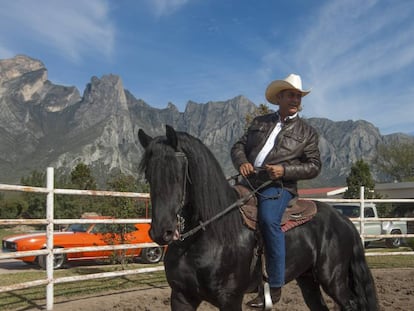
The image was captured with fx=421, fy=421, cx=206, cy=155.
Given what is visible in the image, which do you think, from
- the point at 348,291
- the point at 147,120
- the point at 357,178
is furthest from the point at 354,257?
the point at 147,120

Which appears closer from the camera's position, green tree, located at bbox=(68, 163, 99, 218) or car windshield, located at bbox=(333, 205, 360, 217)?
car windshield, located at bbox=(333, 205, 360, 217)

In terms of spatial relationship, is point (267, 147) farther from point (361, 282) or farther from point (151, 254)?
point (151, 254)

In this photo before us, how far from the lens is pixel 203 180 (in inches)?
119

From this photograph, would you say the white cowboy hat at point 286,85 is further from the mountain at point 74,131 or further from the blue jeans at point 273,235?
the mountain at point 74,131

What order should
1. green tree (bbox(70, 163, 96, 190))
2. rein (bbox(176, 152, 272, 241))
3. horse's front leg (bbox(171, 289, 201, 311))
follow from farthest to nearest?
green tree (bbox(70, 163, 96, 190)), horse's front leg (bbox(171, 289, 201, 311)), rein (bbox(176, 152, 272, 241))

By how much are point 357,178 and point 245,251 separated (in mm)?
31434

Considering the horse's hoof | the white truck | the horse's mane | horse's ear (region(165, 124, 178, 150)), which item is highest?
horse's ear (region(165, 124, 178, 150))

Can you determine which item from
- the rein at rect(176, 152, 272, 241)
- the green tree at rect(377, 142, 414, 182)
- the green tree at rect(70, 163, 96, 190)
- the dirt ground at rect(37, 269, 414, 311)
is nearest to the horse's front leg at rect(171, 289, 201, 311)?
the rein at rect(176, 152, 272, 241)

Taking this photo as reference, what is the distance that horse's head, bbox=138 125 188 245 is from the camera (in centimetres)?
256

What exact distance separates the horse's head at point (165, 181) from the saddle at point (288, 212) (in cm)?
73

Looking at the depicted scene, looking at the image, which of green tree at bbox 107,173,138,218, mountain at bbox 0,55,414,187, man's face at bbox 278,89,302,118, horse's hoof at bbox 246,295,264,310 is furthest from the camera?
mountain at bbox 0,55,414,187

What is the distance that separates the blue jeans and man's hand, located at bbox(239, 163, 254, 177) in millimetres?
197

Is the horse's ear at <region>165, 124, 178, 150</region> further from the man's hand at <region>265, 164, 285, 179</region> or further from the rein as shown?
the man's hand at <region>265, 164, 285, 179</region>

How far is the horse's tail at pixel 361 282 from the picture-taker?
13.7ft
